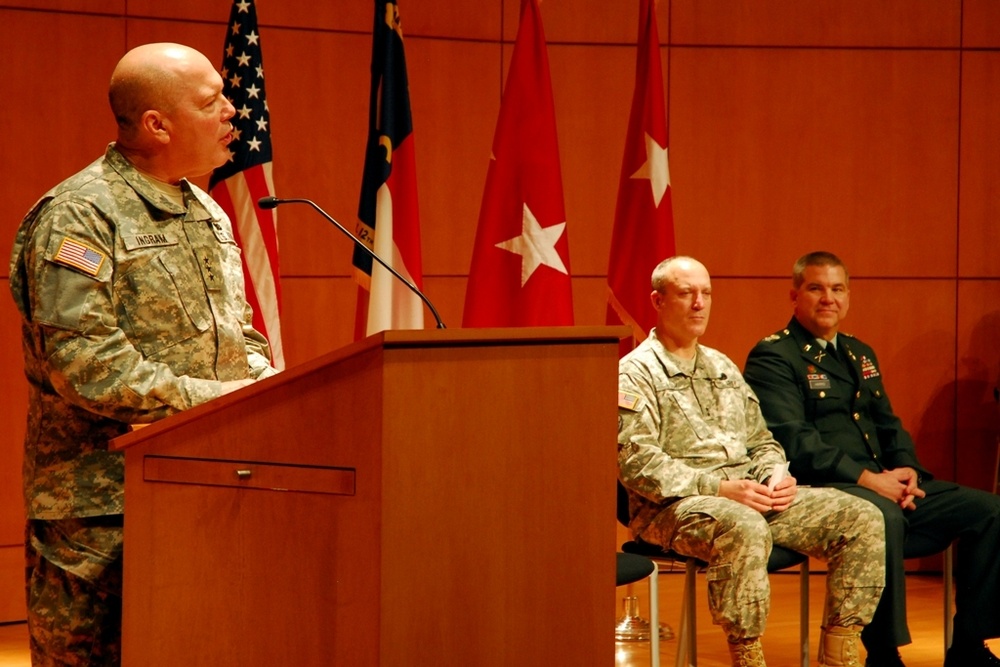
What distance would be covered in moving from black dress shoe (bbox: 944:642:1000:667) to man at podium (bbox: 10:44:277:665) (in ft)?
8.84

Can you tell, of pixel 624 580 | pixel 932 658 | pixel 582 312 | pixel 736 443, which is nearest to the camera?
pixel 624 580

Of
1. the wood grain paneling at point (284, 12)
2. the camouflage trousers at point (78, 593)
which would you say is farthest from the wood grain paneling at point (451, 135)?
the camouflage trousers at point (78, 593)

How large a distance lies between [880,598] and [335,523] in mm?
2435

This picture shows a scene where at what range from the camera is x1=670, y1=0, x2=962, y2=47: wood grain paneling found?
554cm

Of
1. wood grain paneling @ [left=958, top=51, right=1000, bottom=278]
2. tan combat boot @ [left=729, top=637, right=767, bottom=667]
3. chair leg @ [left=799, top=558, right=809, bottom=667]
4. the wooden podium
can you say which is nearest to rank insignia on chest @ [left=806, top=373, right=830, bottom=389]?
chair leg @ [left=799, top=558, right=809, bottom=667]

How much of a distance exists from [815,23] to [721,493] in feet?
9.32

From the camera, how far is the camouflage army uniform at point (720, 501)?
3391 millimetres

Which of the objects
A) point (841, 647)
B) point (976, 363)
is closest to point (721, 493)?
point (841, 647)

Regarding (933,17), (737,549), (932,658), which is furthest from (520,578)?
(933,17)

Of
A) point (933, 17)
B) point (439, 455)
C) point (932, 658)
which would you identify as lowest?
point (932, 658)

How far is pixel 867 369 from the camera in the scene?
4.40m

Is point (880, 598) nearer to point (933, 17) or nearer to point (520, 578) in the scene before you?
point (520, 578)

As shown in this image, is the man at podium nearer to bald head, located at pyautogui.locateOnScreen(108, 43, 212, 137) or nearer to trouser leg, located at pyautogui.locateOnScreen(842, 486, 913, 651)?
bald head, located at pyautogui.locateOnScreen(108, 43, 212, 137)

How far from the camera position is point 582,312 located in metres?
5.45
